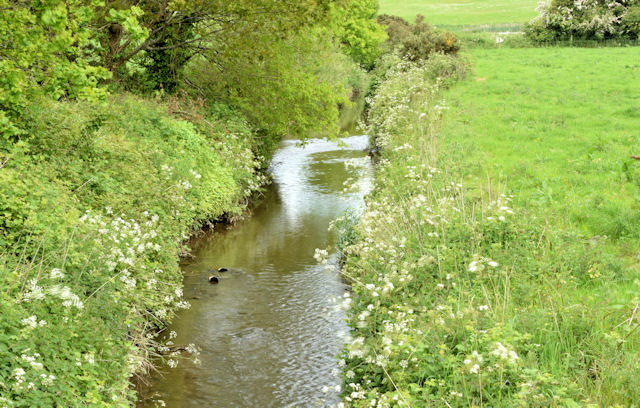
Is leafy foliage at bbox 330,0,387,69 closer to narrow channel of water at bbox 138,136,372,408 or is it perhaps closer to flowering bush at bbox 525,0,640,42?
flowering bush at bbox 525,0,640,42

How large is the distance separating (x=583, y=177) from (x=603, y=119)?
8062 mm

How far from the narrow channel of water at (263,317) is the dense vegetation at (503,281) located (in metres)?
1.12

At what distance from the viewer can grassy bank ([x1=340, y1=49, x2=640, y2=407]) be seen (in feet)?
19.0

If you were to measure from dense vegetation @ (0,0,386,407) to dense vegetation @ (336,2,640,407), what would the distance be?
3419 mm

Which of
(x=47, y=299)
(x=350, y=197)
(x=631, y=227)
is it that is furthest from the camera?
(x=350, y=197)

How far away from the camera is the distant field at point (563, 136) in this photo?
456 inches

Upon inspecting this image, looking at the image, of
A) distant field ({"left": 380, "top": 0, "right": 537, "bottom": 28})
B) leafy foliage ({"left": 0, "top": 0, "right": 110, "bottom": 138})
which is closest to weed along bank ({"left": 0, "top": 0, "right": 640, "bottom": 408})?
leafy foliage ({"left": 0, "top": 0, "right": 110, "bottom": 138})

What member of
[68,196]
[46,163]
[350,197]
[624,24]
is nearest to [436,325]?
[68,196]

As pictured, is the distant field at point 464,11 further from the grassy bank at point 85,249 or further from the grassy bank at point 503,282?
the grassy bank at point 85,249

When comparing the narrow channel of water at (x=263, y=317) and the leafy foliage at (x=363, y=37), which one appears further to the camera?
the leafy foliage at (x=363, y=37)

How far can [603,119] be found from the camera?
2005 cm

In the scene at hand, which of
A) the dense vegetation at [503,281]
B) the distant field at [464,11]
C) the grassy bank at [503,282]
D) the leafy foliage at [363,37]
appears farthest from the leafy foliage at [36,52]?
the distant field at [464,11]

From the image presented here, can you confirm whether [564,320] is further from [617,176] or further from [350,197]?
[350,197]

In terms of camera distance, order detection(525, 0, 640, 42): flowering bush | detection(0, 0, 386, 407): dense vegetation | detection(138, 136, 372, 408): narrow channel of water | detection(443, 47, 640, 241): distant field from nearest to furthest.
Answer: detection(0, 0, 386, 407): dense vegetation < detection(138, 136, 372, 408): narrow channel of water < detection(443, 47, 640, 241): distant field < detection(525, 0, 640, 42): flowering bush
